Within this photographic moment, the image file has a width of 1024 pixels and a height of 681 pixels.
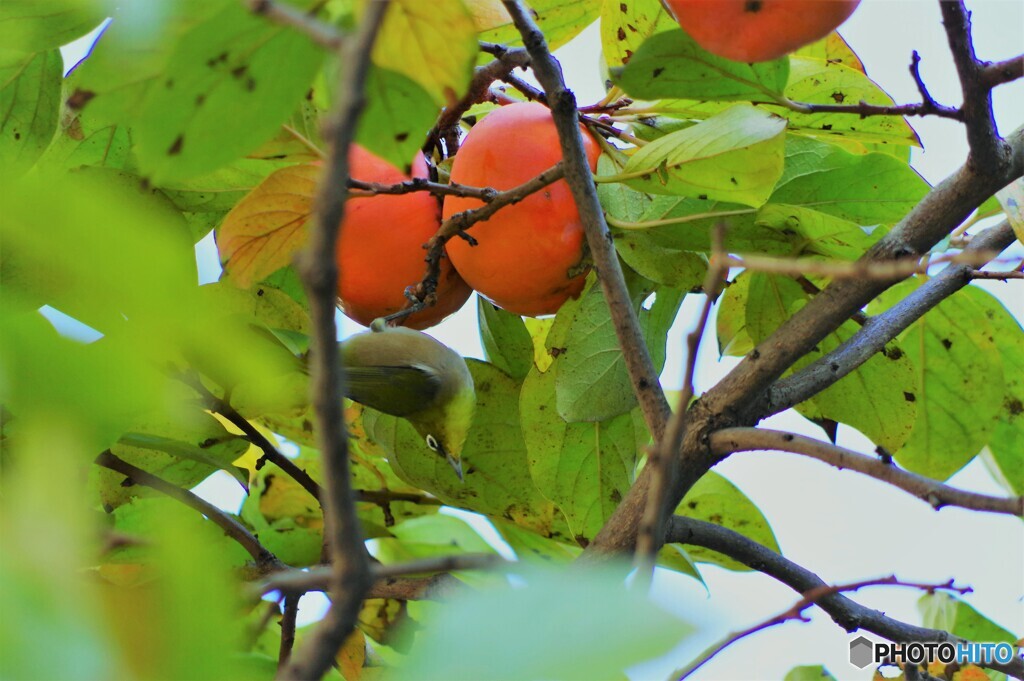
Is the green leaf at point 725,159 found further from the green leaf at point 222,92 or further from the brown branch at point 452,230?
the green leaf at point 222,92

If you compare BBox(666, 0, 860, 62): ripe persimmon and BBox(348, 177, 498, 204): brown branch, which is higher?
BBox(666, 0, 860, 62): ripe persimmon

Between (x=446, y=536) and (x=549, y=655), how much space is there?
0.70 meters

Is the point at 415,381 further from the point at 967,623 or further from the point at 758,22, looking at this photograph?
the point at 967,623

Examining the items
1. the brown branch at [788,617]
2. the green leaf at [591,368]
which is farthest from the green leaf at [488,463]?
the brown branch at [788,617]

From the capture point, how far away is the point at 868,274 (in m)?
0.35

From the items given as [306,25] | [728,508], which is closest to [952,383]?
[728,508]

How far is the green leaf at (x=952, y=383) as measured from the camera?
0.78 metres

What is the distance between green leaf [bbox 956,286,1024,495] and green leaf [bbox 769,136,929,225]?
16cm

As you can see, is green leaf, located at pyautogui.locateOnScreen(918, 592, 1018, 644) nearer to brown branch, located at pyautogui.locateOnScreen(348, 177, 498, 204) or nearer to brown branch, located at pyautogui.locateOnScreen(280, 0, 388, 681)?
brown branch, located at pyautogui.locateOnScreen(348, 177, 498, 204)

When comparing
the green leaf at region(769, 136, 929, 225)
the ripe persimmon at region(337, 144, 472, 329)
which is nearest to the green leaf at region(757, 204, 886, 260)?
the green leaf at region(769, 136, 929, 225)

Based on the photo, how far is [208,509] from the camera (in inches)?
25.7

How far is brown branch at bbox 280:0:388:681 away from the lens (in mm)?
227

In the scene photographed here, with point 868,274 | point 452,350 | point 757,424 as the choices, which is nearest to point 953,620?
point 757,424

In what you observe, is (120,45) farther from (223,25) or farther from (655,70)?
(655,70)
